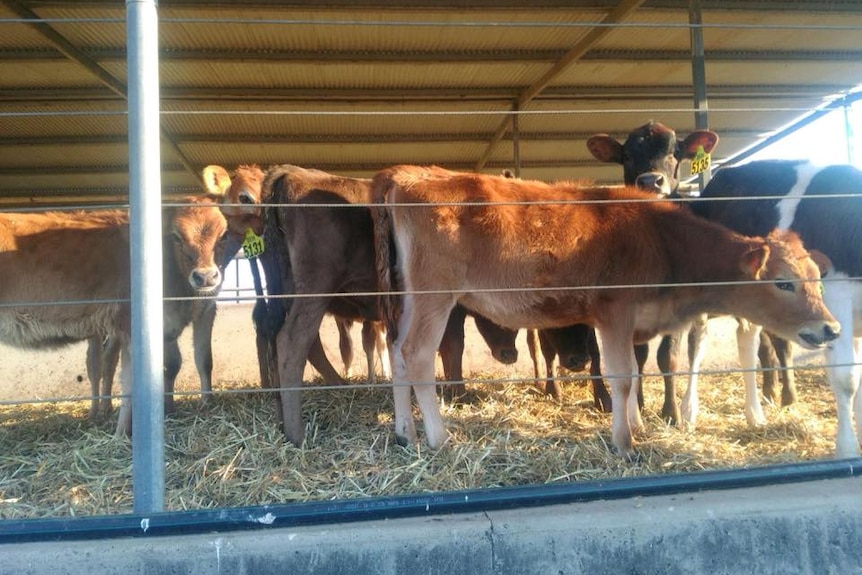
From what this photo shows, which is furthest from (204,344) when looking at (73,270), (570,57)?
(570,57)

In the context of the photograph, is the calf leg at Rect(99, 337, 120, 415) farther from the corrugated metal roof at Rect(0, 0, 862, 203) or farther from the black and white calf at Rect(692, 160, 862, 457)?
the black and white calf at Rect(692, 160, 862, 457)

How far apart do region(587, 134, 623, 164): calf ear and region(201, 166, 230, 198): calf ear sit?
4.00m

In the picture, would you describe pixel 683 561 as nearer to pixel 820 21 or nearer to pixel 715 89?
pixel 820 21

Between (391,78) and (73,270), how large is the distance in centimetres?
437

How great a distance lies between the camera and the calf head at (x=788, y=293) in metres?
5.61

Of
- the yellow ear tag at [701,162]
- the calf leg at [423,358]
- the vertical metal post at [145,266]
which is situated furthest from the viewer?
the yellow ear tag at [701,162]

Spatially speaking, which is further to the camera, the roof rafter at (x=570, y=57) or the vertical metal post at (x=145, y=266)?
the roof rafter at (x=570, y=57)

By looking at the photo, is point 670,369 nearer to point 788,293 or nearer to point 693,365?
point 693,365

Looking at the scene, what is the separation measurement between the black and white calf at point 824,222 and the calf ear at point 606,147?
1.23m

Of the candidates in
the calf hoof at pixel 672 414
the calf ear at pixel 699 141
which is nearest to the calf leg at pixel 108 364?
the calf hoof at pixel 672 414

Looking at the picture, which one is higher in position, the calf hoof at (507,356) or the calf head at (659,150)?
the calf head at (659,150)

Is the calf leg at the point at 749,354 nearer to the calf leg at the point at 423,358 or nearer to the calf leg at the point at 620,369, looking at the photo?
the calf leg at the point at 620,369

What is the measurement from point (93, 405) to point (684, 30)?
754 cm

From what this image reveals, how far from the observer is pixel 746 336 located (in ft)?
25.1
